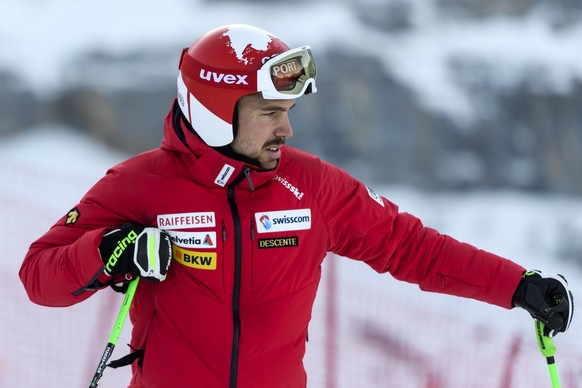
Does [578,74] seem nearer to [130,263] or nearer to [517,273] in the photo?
[517,273]

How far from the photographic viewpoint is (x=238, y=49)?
3043 millimetres

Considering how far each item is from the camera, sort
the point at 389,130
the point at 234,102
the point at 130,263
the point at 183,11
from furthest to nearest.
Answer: the point at 183,11
the point at 389,130
the point at 234,102
the point at 130,263

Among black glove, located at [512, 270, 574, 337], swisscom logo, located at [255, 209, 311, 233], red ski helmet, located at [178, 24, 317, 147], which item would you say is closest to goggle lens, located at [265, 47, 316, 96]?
red ski helmet, located at [178, 24, 317, 147]

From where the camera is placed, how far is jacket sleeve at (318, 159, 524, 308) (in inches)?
126

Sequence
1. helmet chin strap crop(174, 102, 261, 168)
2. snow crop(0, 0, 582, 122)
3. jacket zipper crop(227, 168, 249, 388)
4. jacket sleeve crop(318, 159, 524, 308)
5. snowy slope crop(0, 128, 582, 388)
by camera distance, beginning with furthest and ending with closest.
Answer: snow crop(0, 0, 582, 122) → snowy slope crop(0, 128, 582, 388) → jacket sleeve crop(318, 159, 524, 308) → helmet chin strap crop(174, 102, 261, 168) → jacket zipper crop(227, 168, 249, 388)

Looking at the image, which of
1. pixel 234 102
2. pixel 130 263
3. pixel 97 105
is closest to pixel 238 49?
pixel 234 102

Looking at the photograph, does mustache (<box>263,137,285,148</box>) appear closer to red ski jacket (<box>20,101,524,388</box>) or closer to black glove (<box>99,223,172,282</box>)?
red ski jacket (<box>20,101,524,388</box>)

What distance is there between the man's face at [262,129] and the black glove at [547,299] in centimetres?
96

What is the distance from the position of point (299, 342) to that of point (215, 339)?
0.33 metres

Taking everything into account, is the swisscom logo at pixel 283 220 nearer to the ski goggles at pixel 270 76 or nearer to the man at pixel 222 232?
the man at pixel 222 232

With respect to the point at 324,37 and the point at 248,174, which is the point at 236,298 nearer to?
the point at 248,174

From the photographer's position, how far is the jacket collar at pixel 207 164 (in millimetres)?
2963

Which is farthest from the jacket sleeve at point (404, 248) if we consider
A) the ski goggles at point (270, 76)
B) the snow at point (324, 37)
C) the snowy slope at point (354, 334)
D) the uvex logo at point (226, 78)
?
the snow at point (324, 37)

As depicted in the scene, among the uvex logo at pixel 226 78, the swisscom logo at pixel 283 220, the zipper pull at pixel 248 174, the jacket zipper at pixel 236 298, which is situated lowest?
the jacket zipper at pixel 236 298
